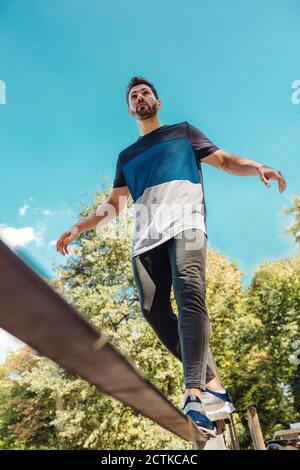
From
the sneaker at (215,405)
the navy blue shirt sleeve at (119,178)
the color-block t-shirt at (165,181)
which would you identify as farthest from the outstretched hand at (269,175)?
the sneaker at (215,405)

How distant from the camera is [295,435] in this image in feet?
7.73

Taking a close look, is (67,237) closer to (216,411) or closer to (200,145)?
(200,145)

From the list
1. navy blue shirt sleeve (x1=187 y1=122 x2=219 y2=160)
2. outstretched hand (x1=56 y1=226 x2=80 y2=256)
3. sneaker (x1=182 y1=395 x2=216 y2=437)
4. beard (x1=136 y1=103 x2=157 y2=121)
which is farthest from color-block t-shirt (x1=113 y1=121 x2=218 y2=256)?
sneaker (x1=182 y1=395 x2=216 y2=437)

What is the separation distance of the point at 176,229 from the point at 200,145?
1.98 feet

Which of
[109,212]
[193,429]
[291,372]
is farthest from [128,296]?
[193,429]

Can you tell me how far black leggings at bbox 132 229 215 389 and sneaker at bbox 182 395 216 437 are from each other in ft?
0.21

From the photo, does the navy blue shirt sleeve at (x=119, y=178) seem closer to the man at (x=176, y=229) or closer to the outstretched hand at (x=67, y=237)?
the man at (x=176, y=229)

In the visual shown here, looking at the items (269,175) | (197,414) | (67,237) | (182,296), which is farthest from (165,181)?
(197,414)

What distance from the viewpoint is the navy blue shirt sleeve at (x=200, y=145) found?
217cm

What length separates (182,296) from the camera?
5.66ft

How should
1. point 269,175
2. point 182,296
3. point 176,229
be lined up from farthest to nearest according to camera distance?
point 269,175 < point 176,229 < point 182,296

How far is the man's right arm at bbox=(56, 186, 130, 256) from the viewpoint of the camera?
250 centimetres

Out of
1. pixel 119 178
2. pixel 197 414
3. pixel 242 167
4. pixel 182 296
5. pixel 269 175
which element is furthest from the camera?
pixel 119 178

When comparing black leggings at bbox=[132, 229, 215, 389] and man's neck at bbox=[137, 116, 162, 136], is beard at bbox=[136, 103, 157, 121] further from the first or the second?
black leggings at bbox=[132, 229, 215, 389]
